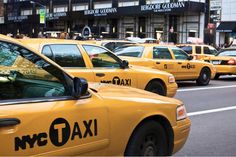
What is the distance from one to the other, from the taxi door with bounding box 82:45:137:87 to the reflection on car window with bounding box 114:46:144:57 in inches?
196

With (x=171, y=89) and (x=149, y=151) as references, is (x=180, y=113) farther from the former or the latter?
(x=171, y=89)

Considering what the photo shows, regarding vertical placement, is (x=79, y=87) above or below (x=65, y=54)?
below

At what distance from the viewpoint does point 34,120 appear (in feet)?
12.7

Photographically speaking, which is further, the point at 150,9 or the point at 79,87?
the point at 150,9

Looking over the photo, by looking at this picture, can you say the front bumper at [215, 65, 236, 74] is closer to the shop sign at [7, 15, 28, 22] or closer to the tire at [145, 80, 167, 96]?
the tire at [145, 80, 167, 96]

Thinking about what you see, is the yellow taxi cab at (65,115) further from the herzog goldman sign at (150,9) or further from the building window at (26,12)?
the building window at (26,12)

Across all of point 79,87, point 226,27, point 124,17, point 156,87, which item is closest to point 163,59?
point 156,87

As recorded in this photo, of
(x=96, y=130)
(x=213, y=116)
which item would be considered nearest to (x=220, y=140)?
(x=213, y=116)

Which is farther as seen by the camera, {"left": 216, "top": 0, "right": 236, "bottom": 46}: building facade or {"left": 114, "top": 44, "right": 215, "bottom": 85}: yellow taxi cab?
{"left": 216, "top": 0, "right": 236, "bottom": 46}: building facade

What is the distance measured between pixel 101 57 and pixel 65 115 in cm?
540

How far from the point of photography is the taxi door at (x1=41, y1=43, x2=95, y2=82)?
8.55 m

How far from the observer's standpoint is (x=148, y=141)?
5020 millimetres

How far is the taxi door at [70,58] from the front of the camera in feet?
28.1

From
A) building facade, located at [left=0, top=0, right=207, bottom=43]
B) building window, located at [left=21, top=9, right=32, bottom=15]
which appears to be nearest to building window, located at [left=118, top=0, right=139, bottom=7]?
building facade, located at [left=0, top=0, right=207, bottom=43]
